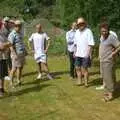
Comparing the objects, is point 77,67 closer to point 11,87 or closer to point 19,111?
point 11,87

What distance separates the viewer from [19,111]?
10.6 meters

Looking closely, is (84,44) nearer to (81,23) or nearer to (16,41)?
(81,23)

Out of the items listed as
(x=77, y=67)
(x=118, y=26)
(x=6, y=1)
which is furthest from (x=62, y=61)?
(x=6, y=1)

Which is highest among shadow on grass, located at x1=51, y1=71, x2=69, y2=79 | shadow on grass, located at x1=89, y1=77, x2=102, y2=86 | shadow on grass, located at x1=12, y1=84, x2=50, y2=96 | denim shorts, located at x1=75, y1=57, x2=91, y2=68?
denim shorts, located at x1=75, y1=57, x2=91, y2=68

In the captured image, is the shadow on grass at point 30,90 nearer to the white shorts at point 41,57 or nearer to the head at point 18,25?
the white shorts at point 41,57

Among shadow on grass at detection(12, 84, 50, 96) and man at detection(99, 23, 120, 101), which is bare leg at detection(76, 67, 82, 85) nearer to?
shadow on grass at detection(12, 84, 50, 96)

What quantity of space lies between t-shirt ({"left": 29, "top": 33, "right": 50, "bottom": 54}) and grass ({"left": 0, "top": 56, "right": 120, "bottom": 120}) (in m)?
0.95

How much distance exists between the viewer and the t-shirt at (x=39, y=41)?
1451cm

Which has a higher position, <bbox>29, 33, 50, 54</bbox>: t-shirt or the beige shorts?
<bbox>29, 33, 50, 54</bbox>: t-shirt

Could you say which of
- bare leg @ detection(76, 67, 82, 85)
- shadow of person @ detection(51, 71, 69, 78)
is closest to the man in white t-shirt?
shadow of person @ detection(51, 71, 69, 78)

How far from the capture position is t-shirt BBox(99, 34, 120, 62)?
11.2 meters

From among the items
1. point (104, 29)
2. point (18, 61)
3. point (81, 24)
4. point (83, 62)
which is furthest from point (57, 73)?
point (104, 29)

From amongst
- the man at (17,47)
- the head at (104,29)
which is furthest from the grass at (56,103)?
the head at (104,29)

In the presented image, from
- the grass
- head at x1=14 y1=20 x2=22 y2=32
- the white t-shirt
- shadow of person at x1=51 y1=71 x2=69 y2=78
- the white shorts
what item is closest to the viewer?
the grass
